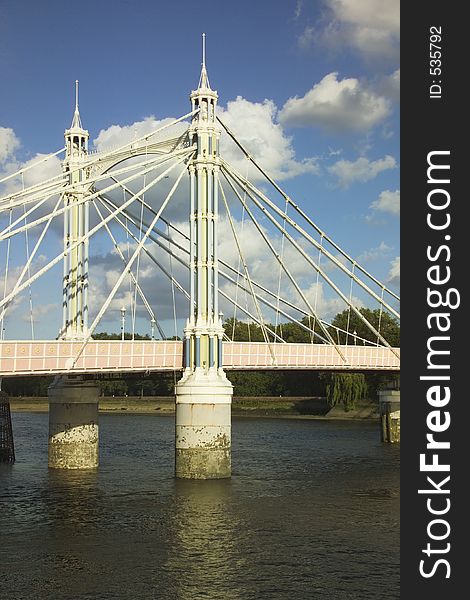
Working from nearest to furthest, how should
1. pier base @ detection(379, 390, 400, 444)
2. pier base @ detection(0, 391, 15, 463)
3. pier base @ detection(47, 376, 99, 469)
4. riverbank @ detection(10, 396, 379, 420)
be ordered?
pier base @ detection(47, 376, 99, 469) < pier base @ detection(0, 391, 15, 463) < pier base @ detection(379, 390, 400, 444) < riverbank @ detection(10, 396, 379, 420)

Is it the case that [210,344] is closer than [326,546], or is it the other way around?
[326,546]

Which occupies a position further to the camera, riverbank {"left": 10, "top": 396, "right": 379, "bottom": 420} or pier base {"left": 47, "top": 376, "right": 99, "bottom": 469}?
riverbank {"left": 10, "top": 396, "right": 379, "bottom": 420}

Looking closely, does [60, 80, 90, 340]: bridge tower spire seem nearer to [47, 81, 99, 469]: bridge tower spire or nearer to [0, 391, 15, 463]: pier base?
[47, 81, 99, 469]: bridge tower spire

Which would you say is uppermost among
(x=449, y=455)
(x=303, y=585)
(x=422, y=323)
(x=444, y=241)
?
(x=444, y=241)

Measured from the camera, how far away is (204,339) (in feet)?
160

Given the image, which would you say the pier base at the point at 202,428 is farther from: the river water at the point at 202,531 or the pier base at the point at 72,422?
the pier base at the point at 72,422

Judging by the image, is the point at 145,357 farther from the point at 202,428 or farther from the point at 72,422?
the point at 72,422

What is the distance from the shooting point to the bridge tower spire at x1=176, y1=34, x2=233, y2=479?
47281 mm

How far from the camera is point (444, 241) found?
86.8 feet

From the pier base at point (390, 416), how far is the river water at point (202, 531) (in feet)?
43.9

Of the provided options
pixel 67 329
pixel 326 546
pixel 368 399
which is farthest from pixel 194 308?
pixel 368 399

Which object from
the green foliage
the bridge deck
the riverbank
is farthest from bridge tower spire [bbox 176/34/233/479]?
the riverbank

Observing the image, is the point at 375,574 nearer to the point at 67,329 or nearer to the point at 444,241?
the point at 444,241

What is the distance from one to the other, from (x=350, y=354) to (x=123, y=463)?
16468 mm
